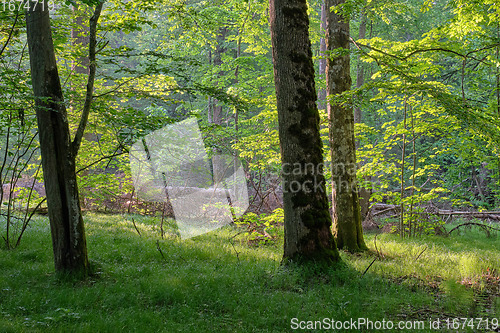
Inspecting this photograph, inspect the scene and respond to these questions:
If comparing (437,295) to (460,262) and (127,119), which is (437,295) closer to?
(460,262)

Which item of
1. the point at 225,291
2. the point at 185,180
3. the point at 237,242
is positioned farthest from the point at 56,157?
the point at 185,180

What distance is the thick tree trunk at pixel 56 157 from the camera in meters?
5.27

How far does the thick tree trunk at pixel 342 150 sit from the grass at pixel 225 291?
688 mm

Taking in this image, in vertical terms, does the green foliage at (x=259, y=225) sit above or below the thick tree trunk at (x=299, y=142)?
below

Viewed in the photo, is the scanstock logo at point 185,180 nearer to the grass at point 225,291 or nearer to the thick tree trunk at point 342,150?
the grass at point 225,291

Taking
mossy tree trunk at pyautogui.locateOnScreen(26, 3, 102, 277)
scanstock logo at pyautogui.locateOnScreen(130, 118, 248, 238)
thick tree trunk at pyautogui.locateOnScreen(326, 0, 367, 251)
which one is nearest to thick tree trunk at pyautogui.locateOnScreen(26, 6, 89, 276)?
mossy tree trunk at pyautogui.locateOnScreen(26, 3, 102, 277)

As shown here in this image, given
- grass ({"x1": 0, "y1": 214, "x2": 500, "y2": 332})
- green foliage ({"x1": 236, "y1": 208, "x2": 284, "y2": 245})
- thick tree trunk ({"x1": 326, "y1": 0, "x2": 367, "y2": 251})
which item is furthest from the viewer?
Answer: green foliage ({"x1": 236, "y1": 208, "x2": 284, "y2": 245})

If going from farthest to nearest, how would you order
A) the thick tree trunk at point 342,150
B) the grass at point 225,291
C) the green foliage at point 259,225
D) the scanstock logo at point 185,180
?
the scanstock logo at point 185,180, the green foliage at point 259,225, the thick tree trunk at point 342,150, the grass at point 225,291

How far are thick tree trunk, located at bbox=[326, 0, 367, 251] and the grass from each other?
688mm

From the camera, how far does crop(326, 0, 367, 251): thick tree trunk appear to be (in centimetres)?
762

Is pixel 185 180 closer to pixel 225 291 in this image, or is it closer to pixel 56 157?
pixel 56 157

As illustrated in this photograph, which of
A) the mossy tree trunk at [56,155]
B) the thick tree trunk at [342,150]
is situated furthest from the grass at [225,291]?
the thick tree trunk at [342,150]

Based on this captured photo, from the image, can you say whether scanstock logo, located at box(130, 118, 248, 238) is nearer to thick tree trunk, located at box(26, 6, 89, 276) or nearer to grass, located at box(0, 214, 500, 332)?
thick tree trunk, located at box(26, 6, 89, 276)

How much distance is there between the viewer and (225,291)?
5.04m
